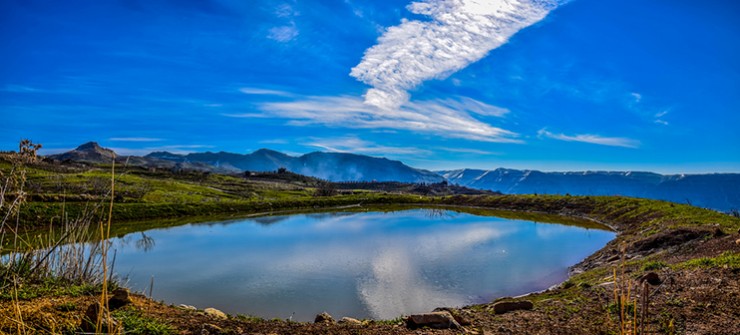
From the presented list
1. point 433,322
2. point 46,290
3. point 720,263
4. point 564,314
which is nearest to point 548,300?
point 564,314

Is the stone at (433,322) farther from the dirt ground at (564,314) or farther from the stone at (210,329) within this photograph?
the stone at (210,329)

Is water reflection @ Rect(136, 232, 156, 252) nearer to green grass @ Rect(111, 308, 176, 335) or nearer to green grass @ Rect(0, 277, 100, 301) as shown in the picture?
green grass @ Rect(0, 277, 100, 301)

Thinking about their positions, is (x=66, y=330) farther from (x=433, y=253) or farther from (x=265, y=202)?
(x=265, y=202)

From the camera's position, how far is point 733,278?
43.7 feet

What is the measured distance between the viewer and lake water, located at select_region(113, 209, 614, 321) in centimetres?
1906

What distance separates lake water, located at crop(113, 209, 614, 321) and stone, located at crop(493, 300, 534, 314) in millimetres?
4693

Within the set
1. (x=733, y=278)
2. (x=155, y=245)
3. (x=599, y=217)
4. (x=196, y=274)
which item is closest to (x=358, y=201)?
(x=599, y=217)

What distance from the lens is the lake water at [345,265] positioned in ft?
62.5

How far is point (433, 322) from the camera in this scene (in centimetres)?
1069

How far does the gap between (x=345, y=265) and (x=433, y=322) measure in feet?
54.3

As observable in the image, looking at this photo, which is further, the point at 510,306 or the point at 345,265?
the point at 345,265

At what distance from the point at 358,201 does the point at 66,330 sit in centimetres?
8098

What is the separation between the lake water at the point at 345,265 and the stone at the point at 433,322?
6.04 meters

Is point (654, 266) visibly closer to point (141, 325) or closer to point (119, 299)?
point (141, 325)
